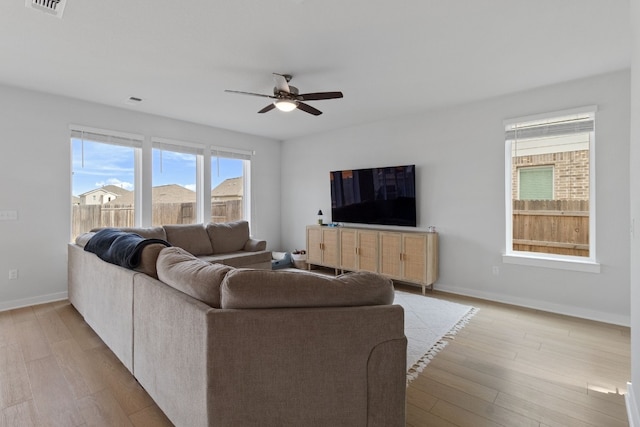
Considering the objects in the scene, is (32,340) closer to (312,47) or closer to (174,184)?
(174,184)

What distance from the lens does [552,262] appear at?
3.42 m

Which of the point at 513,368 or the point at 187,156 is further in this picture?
the point at 187,156

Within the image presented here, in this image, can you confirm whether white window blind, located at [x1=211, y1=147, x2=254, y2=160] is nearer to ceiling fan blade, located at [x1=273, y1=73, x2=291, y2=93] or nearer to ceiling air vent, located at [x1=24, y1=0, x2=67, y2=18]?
ceiling fan blade, located at [x1=273, y1=73, x2=291, y2=93]

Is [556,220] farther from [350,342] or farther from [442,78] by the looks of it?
[350,342]

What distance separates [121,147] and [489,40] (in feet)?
15.1

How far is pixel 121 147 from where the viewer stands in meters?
4.30

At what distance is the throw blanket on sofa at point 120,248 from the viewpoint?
6.76 ft

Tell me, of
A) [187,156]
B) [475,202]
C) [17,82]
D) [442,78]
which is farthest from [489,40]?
[17,82]

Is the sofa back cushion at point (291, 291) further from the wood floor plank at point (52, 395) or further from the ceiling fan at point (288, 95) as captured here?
the ceiling fan at point (288, 95)

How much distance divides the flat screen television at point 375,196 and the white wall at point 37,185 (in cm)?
344

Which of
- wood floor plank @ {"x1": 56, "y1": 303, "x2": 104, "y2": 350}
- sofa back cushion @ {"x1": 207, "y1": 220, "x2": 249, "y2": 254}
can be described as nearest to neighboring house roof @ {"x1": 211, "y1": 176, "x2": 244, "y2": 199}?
sofa back cushion @ {"x1": 207, "y1": 220, "x2": 249, "y2": 254}

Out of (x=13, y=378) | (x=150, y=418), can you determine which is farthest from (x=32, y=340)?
(x=150, y=418)

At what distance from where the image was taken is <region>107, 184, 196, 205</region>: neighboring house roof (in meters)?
4.38

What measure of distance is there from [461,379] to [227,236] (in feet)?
11.9
